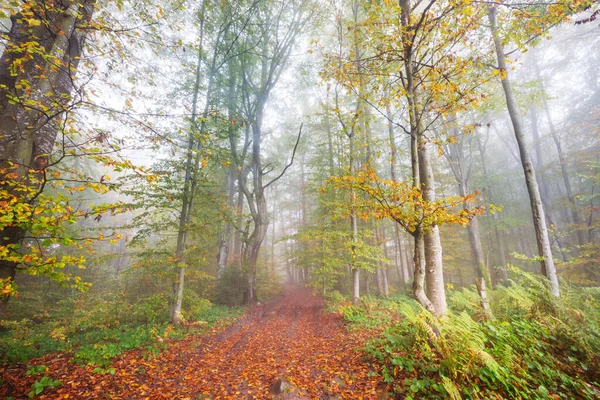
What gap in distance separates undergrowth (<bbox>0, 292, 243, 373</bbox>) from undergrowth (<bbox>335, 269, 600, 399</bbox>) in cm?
593

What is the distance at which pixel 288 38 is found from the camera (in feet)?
41.9

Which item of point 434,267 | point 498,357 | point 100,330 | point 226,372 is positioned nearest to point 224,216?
point 100,330

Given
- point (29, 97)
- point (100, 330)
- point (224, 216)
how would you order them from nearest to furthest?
point (29, 97)
point (100, 330)
point (224, 216)

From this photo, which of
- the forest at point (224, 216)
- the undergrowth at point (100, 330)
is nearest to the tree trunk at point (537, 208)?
the forest at point (224, 216)

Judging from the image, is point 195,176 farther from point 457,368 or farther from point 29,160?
point 457,368

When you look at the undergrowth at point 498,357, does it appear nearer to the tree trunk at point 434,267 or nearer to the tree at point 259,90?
the tree trunk at point 434,267

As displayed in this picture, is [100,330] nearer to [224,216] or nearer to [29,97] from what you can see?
[224,216]

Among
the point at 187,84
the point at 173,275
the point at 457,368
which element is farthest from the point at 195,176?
the point at 457,368

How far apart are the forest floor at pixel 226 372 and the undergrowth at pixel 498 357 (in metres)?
0.70

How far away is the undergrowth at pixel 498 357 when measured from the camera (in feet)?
9.89

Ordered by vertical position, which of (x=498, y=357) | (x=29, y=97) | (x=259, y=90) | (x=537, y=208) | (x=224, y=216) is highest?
(x=259, y=90)

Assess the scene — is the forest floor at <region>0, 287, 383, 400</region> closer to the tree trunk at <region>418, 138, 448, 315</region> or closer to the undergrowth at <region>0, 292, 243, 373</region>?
the undergrowth at <region>0, 292, 243, 373</region>

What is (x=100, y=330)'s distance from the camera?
6828 mm

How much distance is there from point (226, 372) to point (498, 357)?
17.4ft
